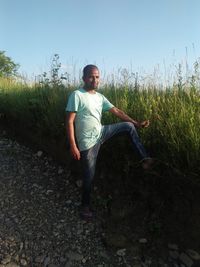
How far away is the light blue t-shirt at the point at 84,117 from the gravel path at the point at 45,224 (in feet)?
3.17

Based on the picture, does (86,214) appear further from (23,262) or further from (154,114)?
(154,114)

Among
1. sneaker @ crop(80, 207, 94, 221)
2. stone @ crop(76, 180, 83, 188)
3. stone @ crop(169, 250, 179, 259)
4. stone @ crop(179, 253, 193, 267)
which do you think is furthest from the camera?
stone @ crop(76, 180, 83, 188)

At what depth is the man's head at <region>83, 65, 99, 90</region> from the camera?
4277 mm

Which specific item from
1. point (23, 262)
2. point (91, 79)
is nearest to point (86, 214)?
point (23, 262)

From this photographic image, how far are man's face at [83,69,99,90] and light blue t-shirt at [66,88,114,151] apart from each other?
9 centimetres

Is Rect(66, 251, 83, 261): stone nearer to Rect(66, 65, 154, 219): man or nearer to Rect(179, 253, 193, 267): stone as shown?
Rect(66, 65, 154, 219): man

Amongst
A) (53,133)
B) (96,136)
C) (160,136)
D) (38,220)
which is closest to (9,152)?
(53,133)

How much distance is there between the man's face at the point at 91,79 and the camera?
4.28 metres

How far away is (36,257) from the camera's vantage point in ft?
12.8

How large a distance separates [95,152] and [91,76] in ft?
2.90

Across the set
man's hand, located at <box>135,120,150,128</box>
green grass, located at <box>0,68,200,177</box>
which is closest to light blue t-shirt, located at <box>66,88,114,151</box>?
man's hand, located at <box>135,120,150,128</box>

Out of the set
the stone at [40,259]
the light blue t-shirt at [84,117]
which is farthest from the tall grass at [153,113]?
the stone at [40,259]

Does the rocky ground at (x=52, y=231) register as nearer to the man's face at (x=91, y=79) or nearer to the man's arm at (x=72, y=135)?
the man's arm at (x=72, y=135)

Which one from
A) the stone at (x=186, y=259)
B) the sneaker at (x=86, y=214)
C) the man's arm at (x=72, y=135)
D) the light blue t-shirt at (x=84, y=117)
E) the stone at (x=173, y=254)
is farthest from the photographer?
the sneaker at (x=86, y=214)
